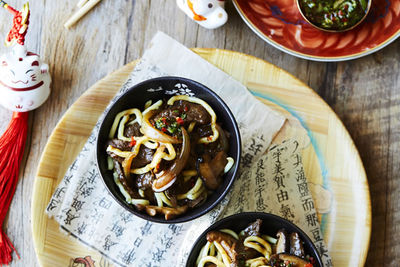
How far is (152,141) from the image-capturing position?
8.24 feet

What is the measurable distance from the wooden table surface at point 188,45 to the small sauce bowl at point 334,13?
26 cm

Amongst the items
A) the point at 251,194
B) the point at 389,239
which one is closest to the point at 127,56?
the point at 251,194

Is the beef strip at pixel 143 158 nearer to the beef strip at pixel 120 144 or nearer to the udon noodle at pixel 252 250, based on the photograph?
the beef strip at pixel 120 144

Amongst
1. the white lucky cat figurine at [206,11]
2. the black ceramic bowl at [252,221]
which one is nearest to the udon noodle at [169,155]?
the black ceramic bowl at [252,221]

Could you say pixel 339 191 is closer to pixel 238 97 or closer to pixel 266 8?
pixel 238 97

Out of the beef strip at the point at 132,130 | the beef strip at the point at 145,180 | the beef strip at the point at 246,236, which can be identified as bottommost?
the beef strip at the point at 246,236

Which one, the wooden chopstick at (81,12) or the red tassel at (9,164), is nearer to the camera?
the red tassel at (9,164)

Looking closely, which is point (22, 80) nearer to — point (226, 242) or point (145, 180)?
point (145, 180)

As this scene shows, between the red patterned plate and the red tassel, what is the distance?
1.57 metres

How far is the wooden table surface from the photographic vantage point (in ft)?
9.94

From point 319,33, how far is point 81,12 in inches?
60.1

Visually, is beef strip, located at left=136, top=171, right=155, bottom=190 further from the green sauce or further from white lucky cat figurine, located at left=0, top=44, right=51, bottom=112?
the green sauce

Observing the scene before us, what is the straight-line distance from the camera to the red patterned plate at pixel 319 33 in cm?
293

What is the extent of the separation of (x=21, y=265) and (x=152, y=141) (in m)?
1.29
